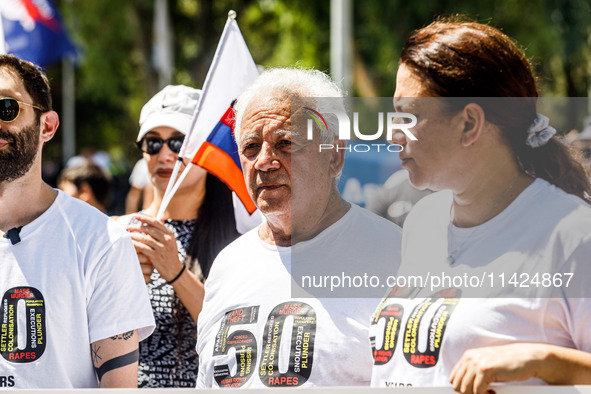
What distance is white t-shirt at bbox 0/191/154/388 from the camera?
2424 mm

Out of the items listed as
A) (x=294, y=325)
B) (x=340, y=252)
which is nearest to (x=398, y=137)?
(x=340, y=252)

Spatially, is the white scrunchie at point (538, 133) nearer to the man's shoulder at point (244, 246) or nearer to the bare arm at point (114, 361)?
the man's shoulder at point (244, 246)

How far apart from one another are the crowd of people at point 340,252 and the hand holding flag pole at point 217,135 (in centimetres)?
32

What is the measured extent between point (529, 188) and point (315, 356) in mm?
789

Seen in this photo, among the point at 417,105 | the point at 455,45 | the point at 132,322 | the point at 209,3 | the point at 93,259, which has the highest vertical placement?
the point at 209,3

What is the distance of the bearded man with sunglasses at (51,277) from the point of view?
243 centimetres

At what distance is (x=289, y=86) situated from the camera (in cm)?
261

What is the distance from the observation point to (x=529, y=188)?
2.07 m

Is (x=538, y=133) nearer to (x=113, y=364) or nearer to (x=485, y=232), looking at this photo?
(x=485, y=232)

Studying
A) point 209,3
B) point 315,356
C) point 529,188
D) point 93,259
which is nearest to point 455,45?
point 529,188

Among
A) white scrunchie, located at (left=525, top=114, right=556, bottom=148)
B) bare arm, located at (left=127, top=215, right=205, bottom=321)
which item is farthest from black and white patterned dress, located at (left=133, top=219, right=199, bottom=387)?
white scrunchie, located at (left=525, top=114, right=556, bottom=148)

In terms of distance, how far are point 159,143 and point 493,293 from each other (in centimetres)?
190

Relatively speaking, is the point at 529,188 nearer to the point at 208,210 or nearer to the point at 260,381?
the point at 260,381

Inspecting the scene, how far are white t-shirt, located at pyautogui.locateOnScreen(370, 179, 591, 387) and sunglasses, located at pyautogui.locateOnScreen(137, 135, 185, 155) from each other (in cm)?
154
